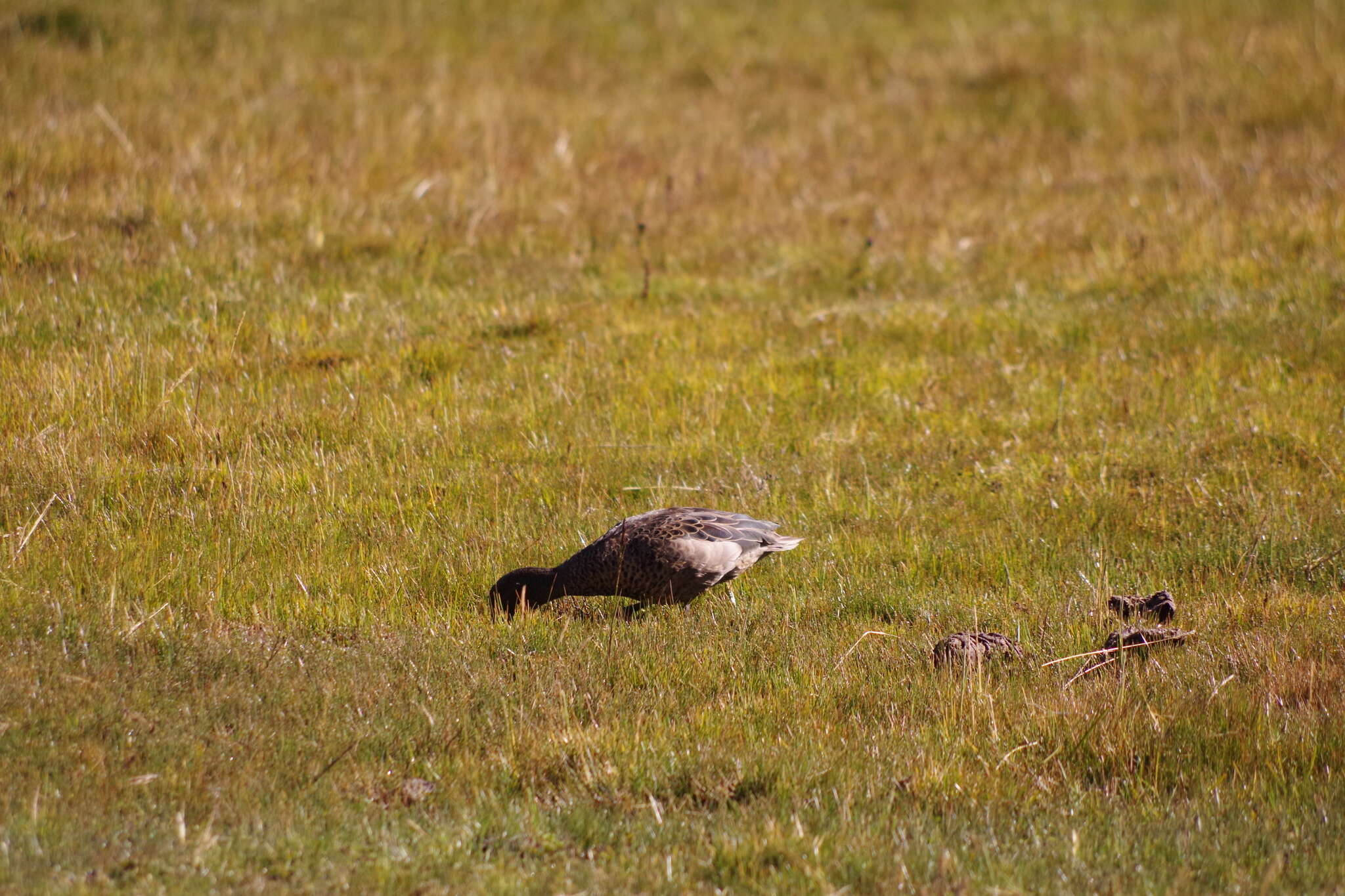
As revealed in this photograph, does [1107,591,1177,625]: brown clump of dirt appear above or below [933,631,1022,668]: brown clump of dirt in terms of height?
below

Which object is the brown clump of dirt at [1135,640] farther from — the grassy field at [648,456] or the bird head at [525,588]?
the bird head at [525,588]

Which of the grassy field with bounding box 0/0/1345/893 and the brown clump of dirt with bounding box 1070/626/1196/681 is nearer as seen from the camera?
the grassy field with bounding box 0/0/1345/893

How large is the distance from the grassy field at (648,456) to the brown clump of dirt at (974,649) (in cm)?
17

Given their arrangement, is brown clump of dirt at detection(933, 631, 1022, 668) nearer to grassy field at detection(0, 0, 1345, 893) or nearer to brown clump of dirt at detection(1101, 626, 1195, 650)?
grassy field at detection(0, 0, 1345, 893)

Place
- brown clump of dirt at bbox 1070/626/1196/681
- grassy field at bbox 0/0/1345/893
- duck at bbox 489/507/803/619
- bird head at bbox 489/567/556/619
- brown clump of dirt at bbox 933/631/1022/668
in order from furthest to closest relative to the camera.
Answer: bird head at bbox 489/567/556/619 → duck at bbox 489/507/803/619 → brown clump of dirt at bbox 1070/626/1196/681 → brown clump of dirt at bbox 933/631/1022/668 → grassy field at bbox 0/0/1345/893

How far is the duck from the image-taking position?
6.91 metres

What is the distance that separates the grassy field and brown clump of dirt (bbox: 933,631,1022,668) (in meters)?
0.17

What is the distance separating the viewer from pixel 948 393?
10.5 m

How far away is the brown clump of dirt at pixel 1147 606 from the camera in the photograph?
6945 millimetres

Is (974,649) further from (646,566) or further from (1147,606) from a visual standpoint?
(646,566)

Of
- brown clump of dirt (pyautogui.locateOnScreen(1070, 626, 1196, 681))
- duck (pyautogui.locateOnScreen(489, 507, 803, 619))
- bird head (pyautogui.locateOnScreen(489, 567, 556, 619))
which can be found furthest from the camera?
bird head (pyautogui.locateOnScreen(489, 567, 556, 619))

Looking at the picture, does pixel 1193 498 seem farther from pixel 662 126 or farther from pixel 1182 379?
pixel 662 126

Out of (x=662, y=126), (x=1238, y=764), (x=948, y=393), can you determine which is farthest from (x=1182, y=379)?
(x=662, y=126)

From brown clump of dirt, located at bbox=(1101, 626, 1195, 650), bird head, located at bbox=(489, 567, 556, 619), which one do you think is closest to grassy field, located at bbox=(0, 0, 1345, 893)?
brown clump of dirt, located at bbox=(1101, 626, 1195, 650)
